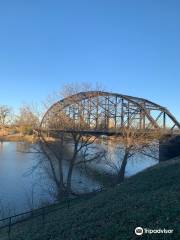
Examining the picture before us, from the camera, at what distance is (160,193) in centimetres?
1189

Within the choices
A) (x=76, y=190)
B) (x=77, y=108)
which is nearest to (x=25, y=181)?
(x=76, y=190)

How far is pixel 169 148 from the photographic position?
4562 cm

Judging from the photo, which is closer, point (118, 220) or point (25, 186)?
point (118, 220)

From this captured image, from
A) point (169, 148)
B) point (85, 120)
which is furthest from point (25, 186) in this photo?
point (169, 148)

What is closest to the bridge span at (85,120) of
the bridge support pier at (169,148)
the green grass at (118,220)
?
the bridge support pier at (169,148)

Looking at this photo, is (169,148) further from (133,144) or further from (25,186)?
(25,186)

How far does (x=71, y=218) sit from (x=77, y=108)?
18.0 meters

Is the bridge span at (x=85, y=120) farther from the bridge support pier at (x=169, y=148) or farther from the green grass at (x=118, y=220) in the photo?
the green grass at (x=118, y=220)

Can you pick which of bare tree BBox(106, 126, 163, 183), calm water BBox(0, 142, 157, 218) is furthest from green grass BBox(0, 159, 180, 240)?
bare tree BBox(106, 126, 163, 183)

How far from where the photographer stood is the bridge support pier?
43278mm

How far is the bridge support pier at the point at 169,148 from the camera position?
43.3m

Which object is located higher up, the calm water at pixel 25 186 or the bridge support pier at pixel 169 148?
the bridge support pier at pixel 169 148

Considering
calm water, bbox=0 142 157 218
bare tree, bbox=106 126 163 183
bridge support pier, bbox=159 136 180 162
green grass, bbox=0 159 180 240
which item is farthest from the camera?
bridge support pier, bbox=159 136 180 162

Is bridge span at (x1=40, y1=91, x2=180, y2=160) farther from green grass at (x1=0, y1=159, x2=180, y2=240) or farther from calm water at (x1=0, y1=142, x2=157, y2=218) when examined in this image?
green grass at (x1=0, y1=159, x2=180, y2=240)
